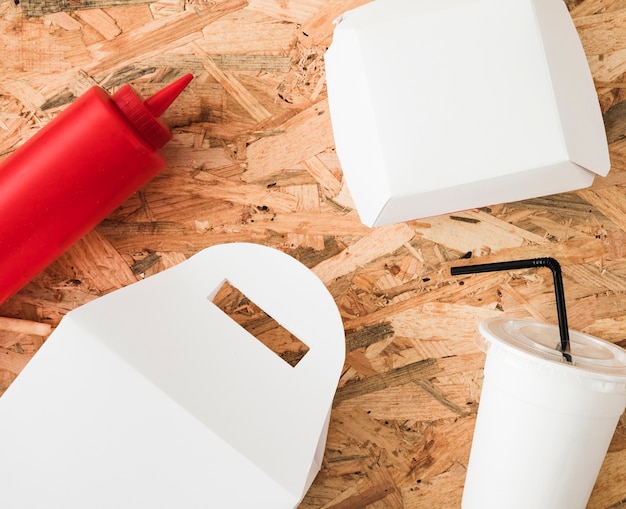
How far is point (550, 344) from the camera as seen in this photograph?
0.66 m

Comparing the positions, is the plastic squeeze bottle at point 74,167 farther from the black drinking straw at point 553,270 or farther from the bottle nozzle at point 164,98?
the black drinking straw at point 553,270

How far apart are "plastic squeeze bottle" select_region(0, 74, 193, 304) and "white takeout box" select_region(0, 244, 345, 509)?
0.10 meters

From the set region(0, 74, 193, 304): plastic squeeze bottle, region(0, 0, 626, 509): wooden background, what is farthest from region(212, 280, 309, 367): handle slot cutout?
region(0, 74, 193, 304): plastic squeeze bottle

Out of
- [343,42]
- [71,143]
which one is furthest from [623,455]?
[71,143]

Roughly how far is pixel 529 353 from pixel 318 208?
30cm

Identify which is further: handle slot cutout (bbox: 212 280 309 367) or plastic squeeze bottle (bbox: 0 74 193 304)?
handle slot cutout (bbox: 212 280 309 367)

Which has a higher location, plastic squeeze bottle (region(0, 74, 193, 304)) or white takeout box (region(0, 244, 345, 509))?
plastic squeeze bottle (region(0, 74, 193, 304))

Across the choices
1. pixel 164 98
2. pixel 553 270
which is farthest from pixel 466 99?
pixel 164 98

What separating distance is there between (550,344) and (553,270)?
9 cm


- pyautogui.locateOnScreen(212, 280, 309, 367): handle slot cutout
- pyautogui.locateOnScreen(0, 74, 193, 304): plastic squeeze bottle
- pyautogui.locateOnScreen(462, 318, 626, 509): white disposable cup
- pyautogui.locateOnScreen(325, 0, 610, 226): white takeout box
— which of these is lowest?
pyautogui.locateOnScreen(462, 318, 626, 509): white disposable cup

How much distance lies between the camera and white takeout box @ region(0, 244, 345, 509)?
62 cm

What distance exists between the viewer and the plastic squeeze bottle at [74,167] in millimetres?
614

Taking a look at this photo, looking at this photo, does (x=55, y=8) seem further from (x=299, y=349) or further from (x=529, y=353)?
(x=529, y=353)

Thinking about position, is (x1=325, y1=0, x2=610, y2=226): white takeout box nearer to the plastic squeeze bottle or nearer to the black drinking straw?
the black drinking straw
